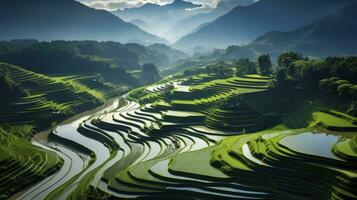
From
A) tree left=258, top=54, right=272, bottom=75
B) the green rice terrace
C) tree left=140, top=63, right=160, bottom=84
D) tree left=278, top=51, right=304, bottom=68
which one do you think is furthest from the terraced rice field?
tree left=278, top=51, right=304, bottom=68

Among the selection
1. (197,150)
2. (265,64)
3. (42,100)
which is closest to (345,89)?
(197,150)

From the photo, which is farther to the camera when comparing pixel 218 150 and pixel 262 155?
pixel 218 150

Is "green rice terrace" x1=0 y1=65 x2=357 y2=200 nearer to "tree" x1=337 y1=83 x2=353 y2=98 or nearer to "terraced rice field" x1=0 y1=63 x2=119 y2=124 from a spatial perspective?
"terraced rice field" x1=0 y1=63 x2=119 y2=124

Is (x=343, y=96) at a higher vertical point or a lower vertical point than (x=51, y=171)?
higher

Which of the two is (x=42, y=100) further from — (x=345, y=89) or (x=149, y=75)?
(x=149, y=75)

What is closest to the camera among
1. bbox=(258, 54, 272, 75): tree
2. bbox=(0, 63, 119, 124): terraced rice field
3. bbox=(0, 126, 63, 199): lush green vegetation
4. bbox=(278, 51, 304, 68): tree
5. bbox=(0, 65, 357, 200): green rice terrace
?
bbox=(0, 65, 357, 200): green rice terrace

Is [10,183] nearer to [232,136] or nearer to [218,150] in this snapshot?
[218,150]

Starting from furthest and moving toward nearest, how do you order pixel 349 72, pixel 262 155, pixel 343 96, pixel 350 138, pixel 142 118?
pixel 142 118 → pixel 349 72 → pixel 343 96 → pixel 350 138 → pixel 262 155

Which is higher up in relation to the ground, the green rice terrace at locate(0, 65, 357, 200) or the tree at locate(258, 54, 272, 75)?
the tree at locate(258, 54, 272, 75)

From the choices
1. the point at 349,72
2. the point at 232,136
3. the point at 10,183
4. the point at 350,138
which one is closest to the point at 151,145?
the point at 232,136
